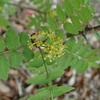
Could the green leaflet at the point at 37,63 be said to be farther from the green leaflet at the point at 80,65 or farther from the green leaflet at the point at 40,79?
the green leaflet at the point at 80,65

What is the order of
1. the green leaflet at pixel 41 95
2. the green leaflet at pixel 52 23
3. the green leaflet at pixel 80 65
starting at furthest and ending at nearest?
the green leaflet at pixel 80 65, the green leaflet at pixel 52 23, the green leaflet at pixel 41 95

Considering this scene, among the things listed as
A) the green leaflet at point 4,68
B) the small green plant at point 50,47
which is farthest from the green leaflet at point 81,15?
the green leaflet at point 4,68

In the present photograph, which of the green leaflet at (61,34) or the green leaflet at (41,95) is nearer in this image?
the green leaflet at (41,95)

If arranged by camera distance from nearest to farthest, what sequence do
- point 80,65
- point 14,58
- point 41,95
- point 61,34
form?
1. point 41,95
2. point 14,58
3. point 61,34
4. point 80,65

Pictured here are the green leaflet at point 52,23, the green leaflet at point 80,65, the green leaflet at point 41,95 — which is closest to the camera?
the green leaflet at point 41,95

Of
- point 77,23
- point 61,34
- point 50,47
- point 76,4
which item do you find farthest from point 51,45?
point 76,4

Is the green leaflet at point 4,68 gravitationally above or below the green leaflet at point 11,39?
below

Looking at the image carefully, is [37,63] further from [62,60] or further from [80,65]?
[80,65]

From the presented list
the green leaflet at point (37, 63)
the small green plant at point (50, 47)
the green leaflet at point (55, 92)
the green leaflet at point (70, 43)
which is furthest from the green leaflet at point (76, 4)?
the green leaflet at point (55, 92)

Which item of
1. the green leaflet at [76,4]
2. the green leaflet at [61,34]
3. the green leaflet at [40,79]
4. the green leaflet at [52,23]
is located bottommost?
the green leaflet at [40,79]

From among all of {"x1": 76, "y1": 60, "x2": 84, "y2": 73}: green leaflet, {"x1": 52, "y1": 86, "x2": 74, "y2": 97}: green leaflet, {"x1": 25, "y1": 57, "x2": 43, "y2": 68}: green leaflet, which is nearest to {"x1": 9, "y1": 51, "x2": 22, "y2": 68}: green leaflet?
{"x1": 25, "y1": 57, "x2": 43, "y2": 68}: green leaflet

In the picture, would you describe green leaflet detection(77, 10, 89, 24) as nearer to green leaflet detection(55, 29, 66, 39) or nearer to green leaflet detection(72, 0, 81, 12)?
green leaflet detection(72, 0, 81, 12)
